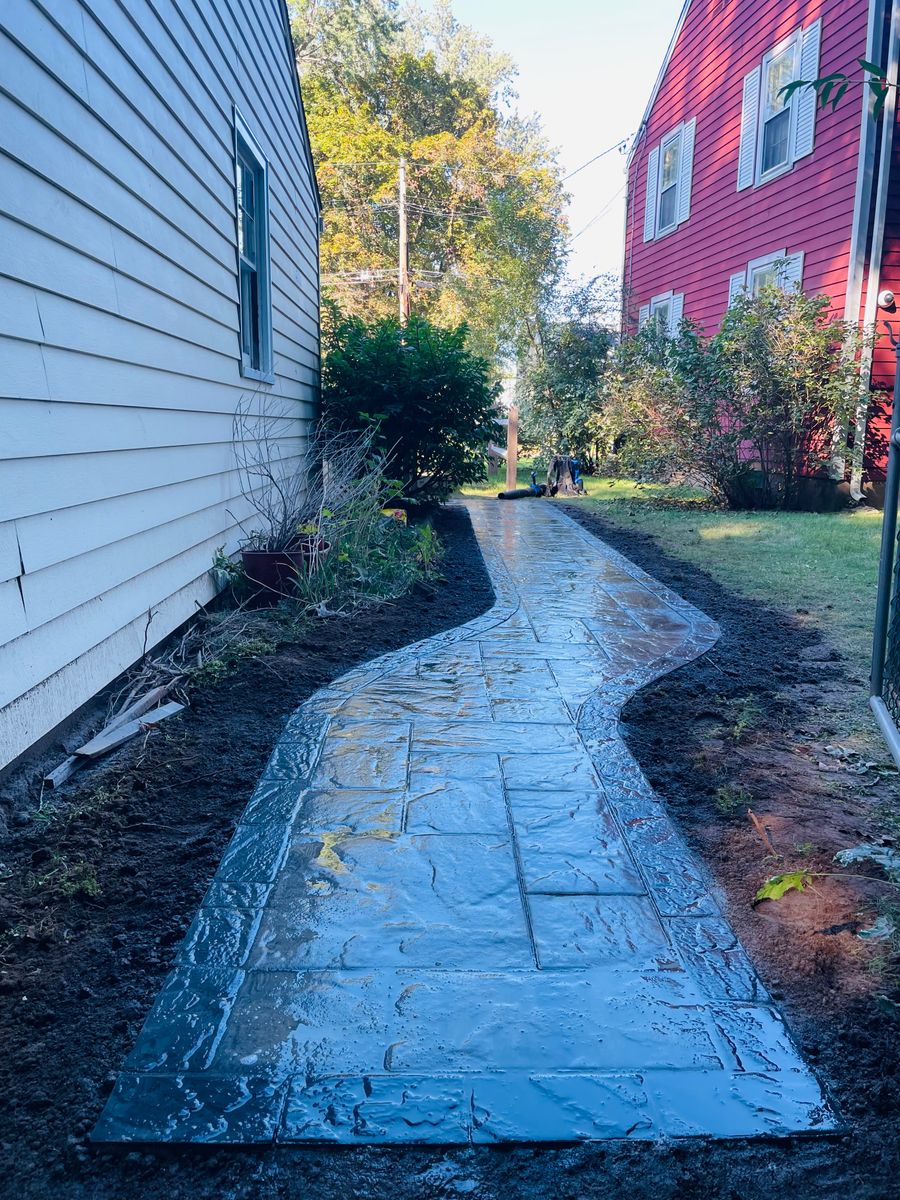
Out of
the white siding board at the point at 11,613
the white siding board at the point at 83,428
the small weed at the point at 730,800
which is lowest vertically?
the small weed at the point at 730,800

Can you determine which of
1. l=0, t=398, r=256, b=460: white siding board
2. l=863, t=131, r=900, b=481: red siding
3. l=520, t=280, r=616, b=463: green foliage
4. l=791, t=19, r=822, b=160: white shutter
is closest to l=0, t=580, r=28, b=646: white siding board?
l=0, t=398, r=256, b=460: white siding board

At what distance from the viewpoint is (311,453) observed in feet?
28.3

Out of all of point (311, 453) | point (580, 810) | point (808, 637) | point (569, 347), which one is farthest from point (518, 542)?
point (569, 347)

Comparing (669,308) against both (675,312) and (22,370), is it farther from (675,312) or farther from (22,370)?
(22,370)

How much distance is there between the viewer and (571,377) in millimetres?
15992

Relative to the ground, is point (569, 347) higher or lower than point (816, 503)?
higher

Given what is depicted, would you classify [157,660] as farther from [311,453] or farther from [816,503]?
[816,503]

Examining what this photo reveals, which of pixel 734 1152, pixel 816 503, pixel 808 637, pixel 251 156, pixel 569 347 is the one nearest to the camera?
pixel 734 1152

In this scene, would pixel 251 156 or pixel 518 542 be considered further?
pixel 518 542

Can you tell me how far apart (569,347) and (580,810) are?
570 inches

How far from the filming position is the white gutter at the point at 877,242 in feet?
30.8

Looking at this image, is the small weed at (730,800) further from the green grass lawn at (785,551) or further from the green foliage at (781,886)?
the green grass lawn at (785,551)

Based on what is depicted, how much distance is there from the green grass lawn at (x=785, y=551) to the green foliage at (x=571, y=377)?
3.05 metres

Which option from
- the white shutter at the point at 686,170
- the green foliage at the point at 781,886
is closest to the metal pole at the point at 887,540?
the green foliage at the point at 781,886
